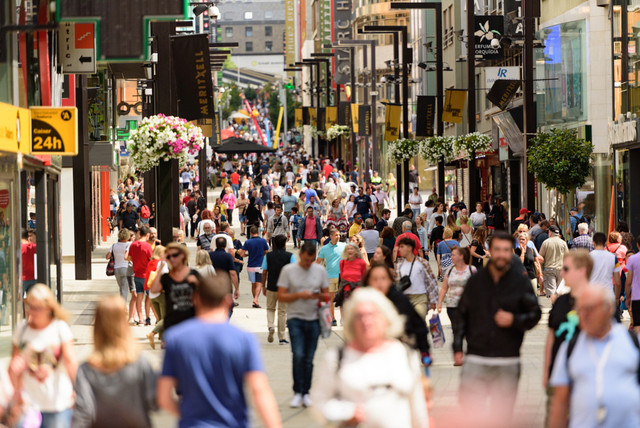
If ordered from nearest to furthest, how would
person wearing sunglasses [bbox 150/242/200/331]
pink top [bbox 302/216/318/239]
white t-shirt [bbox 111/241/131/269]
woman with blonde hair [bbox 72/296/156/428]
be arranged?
woman with blonde hair [bbox 72/296/156/428]
person wearing sunglasses [bbox 150/242/200/331]
white t-shirt [bbox 111/241/131/269]
pink top [bbox 302/216/318/239]

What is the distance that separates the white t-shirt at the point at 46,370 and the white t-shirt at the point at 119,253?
12106mm

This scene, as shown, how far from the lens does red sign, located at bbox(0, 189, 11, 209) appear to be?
15.6 metres

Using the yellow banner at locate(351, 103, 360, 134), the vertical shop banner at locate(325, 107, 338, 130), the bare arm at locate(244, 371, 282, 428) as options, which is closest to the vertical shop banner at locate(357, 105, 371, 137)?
the yellow banner at locate(351, 103, 360, 134)

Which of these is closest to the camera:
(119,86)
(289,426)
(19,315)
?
(289,426)

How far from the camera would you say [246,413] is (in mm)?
6723

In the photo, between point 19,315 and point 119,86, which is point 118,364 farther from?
point 119,86

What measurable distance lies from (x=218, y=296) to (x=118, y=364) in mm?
819

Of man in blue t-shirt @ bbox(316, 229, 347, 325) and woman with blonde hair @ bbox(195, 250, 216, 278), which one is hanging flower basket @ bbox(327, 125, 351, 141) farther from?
woman with blonde hair @ bbox(195, 250, 216, 278)

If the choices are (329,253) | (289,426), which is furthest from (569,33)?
(289,426)

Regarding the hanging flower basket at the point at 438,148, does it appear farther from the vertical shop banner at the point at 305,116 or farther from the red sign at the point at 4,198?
the vertical shop banner at the point at 305,116

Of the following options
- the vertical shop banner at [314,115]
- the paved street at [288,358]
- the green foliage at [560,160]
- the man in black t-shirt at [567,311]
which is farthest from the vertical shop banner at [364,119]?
the man in black t-shirt at [567,311]

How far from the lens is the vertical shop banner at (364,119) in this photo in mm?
65312

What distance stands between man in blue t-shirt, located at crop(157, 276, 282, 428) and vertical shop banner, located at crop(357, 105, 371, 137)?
192 ft

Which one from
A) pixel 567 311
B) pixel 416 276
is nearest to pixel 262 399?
pixel 567 311
